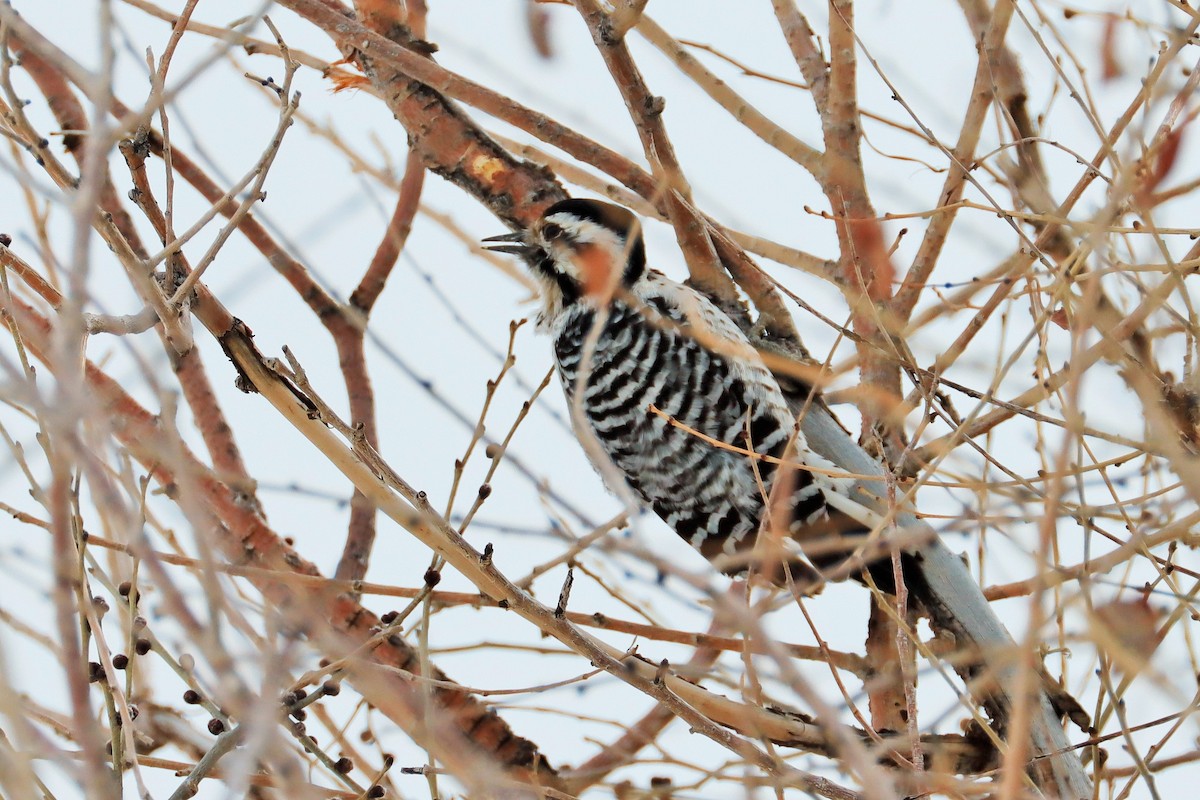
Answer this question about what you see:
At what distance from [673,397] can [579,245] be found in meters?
0.77

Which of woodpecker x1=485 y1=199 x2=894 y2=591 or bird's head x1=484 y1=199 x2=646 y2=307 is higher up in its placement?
bird's head x1=484 y1=199 x2=646 y2=307

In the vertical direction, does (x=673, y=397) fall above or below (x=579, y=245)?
below

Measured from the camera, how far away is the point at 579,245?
5.07 meters

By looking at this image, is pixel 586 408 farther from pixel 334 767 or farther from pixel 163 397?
pixel 163 397

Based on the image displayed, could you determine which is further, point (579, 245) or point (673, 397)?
point (579, 245)

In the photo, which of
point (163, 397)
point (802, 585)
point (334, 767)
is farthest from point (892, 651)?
point (163, 397)

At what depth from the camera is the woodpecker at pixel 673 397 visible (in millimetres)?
4547

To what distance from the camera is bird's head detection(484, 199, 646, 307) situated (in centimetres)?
486

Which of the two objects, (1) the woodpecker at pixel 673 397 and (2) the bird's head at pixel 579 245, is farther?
(2) the bird's head at pixel 579 245

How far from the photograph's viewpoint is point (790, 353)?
4.65 meters

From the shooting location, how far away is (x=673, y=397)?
4883 mm

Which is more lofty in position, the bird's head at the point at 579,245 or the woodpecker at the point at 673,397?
the bird's head at the point at 579,245

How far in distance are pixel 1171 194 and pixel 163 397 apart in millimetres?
2455

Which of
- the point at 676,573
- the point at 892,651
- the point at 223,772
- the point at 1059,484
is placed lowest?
the point at 223,772
